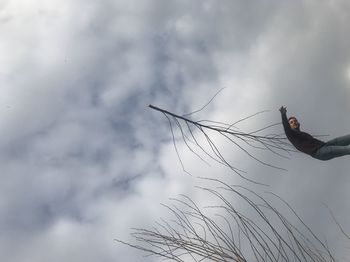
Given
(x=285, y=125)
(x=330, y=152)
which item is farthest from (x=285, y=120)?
(x=330, y=152)

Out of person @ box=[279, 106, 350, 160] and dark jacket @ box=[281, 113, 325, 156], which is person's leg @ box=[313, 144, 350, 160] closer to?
person @ box=[279, 106, 350, 160]

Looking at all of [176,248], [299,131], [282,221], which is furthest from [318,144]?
[176,248]

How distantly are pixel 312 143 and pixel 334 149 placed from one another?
60 cm

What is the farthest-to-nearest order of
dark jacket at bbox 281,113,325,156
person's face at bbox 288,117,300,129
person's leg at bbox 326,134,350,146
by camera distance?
person's face at bbox 288,117,300,129
dark jacket at bbox 281,113,325,156
person's leg at bbox 326,134,350,146

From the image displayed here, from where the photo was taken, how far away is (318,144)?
8.08 metres

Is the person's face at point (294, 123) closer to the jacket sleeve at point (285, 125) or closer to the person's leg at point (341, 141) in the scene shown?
the jacket sleeve at point (285, 125)

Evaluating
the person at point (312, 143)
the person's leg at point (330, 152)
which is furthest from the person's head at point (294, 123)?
the person's leg at point (330, 152)

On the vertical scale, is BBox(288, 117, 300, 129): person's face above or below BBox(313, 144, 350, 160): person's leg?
above

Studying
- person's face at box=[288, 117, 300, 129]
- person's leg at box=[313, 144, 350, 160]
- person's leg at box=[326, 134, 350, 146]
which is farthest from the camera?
person's face at box=[288, 117, 300, 129]

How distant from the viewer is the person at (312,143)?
757 centimetres

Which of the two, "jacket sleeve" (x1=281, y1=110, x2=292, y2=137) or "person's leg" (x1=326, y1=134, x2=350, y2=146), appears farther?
"jacket sleeve" (x1=281, y1=110, x2=292, y2=137)

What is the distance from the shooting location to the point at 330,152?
300 inches

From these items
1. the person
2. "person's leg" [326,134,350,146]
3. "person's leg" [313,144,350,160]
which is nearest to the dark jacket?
the person

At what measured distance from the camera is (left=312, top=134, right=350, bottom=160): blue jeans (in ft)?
24.4
